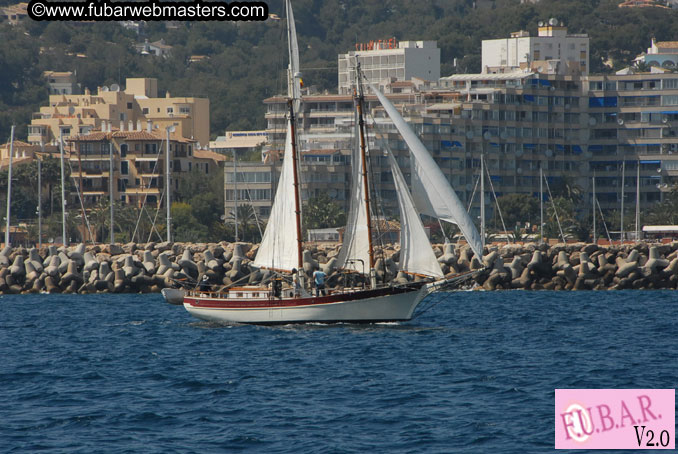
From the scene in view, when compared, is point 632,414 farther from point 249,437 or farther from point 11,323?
point 11,323

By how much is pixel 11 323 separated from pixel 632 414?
3582cm

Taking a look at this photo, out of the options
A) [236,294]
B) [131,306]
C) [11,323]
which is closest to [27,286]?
[131,306]

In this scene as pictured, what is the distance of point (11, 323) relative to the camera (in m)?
56.6

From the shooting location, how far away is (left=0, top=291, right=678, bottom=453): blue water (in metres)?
28.2

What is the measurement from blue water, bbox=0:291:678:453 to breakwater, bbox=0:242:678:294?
1602 cm

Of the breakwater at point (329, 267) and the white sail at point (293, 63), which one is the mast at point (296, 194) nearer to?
the white sail at point (293, 63)

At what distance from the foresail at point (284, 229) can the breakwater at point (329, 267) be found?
1726cm

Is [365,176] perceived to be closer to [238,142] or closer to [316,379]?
[316,379]

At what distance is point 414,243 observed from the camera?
4800 centimetres

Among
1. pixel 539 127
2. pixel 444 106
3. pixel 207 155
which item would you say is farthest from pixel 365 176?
pixel 207 155

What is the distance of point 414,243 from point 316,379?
12.9 metres

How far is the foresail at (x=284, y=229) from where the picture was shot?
51.7 metres

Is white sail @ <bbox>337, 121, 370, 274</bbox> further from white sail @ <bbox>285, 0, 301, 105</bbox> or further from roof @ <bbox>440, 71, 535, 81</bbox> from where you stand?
roof @ <bbox>440, 71, 535, 81</bbox>

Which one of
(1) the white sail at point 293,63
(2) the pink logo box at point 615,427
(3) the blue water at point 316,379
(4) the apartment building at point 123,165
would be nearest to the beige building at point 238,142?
(4) the apartment building at point 123,165
